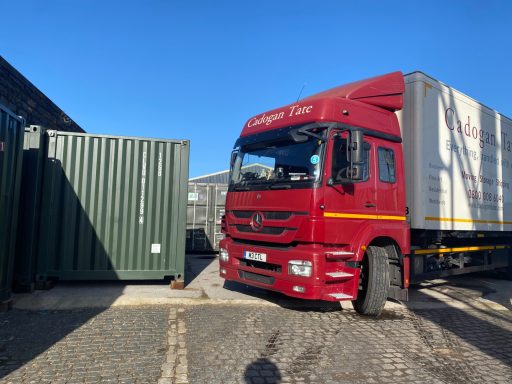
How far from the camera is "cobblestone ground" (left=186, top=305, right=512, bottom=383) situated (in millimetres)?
4113

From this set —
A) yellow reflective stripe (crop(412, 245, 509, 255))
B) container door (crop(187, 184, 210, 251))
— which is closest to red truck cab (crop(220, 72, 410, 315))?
yellow reflective stripe (crop(412, 245, 509, 255))

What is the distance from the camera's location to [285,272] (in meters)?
5.84

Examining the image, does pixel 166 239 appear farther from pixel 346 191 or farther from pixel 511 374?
pixel 511 374

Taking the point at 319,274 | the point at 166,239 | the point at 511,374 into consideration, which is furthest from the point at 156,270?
the point at 511,374

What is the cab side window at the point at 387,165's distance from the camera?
21.2 feet

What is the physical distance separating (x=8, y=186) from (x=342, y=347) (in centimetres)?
534

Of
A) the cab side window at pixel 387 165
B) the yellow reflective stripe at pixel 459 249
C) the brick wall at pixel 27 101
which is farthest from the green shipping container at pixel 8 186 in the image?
the yellow reflective stripe at pixel 459 249

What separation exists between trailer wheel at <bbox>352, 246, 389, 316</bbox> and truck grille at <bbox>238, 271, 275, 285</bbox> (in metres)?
1.52

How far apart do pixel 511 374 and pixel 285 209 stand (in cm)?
325

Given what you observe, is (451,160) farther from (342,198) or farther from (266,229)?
(266,229)

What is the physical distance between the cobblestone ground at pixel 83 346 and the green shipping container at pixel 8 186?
2.32ft

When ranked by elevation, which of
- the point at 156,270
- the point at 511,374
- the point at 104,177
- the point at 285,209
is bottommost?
the point at 511,374

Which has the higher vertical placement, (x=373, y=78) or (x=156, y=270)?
(x=373, y=78)

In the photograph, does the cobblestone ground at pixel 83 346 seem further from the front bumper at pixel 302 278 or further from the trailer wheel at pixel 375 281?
the trailer wheel at pixel 375 281
